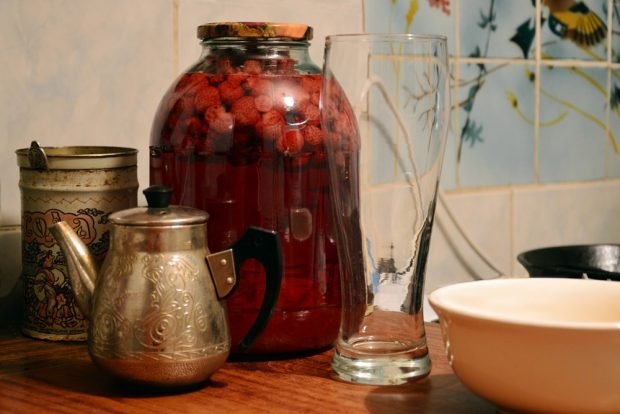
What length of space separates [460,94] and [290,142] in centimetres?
69

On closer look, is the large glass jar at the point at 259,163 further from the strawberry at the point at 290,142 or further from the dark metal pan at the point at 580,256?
the dark metal pan at the point at 580,256

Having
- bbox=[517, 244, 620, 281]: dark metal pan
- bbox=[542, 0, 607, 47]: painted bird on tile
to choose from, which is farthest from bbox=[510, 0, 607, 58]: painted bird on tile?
bbox=[517, 244, 620, 281]: dark metal pan

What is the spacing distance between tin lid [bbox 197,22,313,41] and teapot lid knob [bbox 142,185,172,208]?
0.53ft

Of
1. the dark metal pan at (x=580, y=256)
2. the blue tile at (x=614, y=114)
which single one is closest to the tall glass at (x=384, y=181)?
the dark metal pan at (x=580, y=256)

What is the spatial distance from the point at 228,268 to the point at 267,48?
20 centimetres

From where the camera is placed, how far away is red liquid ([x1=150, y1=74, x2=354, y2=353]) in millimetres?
786

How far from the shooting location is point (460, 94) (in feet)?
4.70

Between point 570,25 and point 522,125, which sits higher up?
point 570,25

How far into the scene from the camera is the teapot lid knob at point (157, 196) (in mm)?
705

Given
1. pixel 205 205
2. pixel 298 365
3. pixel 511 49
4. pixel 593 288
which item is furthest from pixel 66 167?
pixel 511 49

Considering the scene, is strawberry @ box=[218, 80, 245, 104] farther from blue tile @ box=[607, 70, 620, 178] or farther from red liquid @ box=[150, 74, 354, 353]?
blue tile @ box=[607, 70, 620, 178]

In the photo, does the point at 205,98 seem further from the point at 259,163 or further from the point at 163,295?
the point at 163,295

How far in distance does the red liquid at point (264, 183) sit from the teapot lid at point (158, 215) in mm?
76

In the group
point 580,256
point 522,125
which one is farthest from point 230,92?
point 522,125
